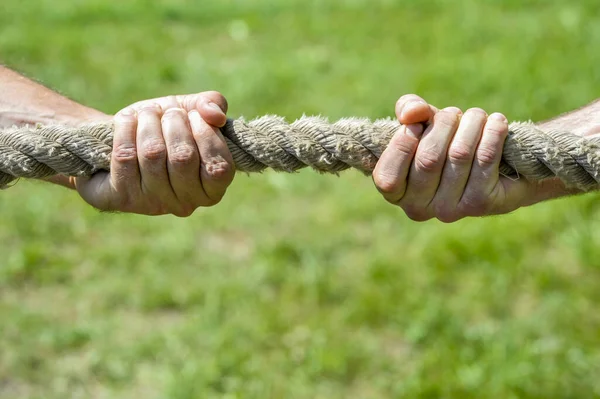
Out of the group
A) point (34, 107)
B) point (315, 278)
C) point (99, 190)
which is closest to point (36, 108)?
point (34, 107)

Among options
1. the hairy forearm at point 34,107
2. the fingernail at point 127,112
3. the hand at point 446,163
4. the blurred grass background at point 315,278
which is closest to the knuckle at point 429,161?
the hand at point 446,163


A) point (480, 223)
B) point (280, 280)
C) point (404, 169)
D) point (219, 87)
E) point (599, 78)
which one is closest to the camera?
point (404, 169)

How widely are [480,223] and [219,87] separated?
246 centimetres

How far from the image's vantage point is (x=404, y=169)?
6.07 ft

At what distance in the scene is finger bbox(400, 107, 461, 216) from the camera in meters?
1.83

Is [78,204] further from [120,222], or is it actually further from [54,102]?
[54,102]

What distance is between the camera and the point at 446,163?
6.06 feet

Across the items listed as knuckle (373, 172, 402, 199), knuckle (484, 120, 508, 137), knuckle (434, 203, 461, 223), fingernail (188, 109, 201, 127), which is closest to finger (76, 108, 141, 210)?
fingernail (188, 109, 201, 127)

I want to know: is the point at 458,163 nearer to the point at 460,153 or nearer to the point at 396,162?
the point at 460,153

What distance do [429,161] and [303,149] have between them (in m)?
0.30

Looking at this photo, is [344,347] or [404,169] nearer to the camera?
[404,169]

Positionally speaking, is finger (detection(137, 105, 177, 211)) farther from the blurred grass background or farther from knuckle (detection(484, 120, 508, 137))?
the blurred grass background

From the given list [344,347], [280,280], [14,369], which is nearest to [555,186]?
[344,347]

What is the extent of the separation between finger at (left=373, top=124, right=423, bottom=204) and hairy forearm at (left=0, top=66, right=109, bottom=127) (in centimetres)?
84
